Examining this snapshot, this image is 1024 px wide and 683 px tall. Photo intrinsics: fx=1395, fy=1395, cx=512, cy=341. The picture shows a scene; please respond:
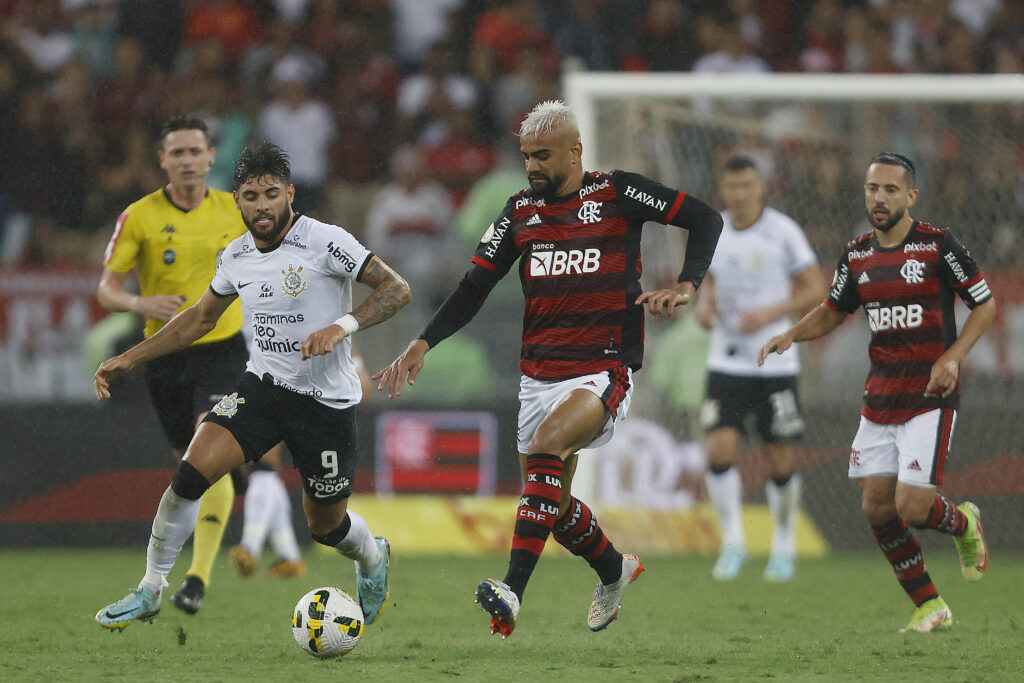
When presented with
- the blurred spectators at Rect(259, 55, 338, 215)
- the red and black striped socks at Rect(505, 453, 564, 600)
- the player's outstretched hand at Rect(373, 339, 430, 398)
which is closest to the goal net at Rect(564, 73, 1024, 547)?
the blurred spectators at Rect(259, 55, 338, 215)

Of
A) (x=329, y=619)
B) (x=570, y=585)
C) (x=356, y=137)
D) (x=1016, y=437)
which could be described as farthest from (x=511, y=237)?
(x=356, y=137)

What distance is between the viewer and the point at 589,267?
20.8 feet

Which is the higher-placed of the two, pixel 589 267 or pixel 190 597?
pixel 589 267

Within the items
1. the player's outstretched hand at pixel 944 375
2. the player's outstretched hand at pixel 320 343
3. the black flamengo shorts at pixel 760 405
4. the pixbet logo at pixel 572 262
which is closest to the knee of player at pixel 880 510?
the player's outstretched hand at pixel 944 375

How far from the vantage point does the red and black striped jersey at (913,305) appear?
709cm

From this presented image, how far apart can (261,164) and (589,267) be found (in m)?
1.57

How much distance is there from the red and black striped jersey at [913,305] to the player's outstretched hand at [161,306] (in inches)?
141

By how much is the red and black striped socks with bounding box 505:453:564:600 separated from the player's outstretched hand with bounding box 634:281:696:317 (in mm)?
791

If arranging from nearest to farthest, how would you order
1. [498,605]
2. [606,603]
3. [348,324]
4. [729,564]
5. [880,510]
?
[498,605] → [348,324] → [606,603] → [880,510] → [729,564]

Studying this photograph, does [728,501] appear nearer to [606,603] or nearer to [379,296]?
[606,603]

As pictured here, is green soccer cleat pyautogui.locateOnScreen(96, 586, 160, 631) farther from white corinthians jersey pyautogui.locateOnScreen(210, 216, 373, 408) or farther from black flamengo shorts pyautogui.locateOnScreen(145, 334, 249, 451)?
black flamengo shorts pyautogui.locateOnScreen(145, 334, 249, 451)

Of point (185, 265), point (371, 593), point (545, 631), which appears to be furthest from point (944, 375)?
point (185, 265)

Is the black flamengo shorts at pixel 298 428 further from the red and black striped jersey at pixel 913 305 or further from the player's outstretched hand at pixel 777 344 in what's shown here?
the red and black striped jersey at pixel 913 305

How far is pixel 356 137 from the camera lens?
14.7 meters
